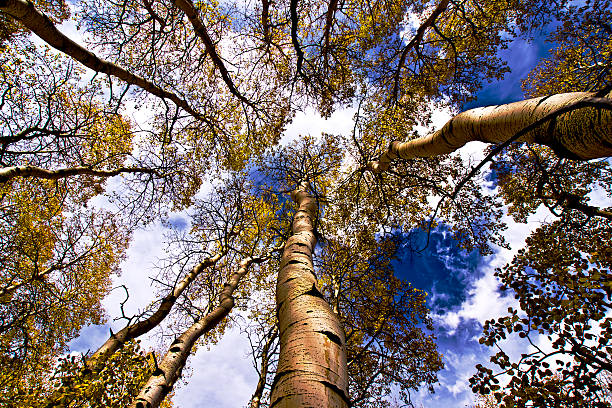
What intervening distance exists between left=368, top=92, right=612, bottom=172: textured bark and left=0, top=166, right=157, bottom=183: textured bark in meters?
7.02

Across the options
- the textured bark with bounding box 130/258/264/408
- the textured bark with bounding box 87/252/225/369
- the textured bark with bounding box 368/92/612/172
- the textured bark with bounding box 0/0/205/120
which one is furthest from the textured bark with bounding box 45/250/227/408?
the textured bark with bounding box 368/92/612/172

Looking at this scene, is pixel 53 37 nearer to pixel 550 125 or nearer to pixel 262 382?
pixel 550 125

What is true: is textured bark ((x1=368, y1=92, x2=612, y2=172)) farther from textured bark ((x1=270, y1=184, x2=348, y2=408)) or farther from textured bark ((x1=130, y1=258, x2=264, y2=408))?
textured bark ((x1=130, y1=258, x2=264, y2=408))

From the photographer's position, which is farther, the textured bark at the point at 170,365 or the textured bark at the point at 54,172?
the textured bark at the point at 54,172

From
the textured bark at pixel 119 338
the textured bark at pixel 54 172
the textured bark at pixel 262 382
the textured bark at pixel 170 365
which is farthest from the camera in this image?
the textured bark at pixel 262 382

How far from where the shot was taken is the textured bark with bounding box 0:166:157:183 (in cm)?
426

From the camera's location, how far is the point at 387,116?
21.0 feet

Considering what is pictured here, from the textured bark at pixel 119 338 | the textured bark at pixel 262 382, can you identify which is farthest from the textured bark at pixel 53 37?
the textured bark at pixel 262 382

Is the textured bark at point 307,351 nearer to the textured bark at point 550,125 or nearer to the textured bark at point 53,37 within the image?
the textured bark at point 550,125

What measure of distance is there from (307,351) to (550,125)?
1.93 m

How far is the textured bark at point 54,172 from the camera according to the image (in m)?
4.26

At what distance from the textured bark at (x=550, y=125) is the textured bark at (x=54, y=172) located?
702cm

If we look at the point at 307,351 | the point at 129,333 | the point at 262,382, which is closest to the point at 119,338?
the point at 129,333

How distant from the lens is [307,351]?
133 cm
